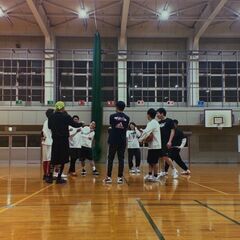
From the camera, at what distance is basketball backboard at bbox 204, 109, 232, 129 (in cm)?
2395

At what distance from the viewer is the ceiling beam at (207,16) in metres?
22.1

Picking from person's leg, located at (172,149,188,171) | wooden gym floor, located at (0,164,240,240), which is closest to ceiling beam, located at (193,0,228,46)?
person's leg, located at (172,149,188,171)

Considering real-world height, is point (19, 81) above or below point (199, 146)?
above

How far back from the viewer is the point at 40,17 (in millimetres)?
23328

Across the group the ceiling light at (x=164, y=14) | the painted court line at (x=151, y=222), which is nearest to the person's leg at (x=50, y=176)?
the painted court line at (x=151, y=222)

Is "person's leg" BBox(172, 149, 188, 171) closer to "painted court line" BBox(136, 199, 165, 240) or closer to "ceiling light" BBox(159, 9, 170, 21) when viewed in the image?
"painted court line" BBox(136, 199, 165, 240)

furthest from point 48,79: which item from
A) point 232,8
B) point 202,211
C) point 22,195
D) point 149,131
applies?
point 202,211

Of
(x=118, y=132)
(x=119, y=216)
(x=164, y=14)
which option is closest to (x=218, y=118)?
(x=164, y=14)

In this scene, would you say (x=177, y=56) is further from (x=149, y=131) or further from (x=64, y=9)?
(x=149, y=131)

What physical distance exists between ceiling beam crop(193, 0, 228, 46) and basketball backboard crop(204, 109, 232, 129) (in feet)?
17.5

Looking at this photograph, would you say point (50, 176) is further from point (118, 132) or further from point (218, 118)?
point (218, 118)

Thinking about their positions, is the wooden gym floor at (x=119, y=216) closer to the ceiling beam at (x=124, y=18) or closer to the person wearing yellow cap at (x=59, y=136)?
the person wearing yellow cap at (x=59, y=136)

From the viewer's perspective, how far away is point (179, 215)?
4.11 metres

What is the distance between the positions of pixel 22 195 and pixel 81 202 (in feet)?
4.43
